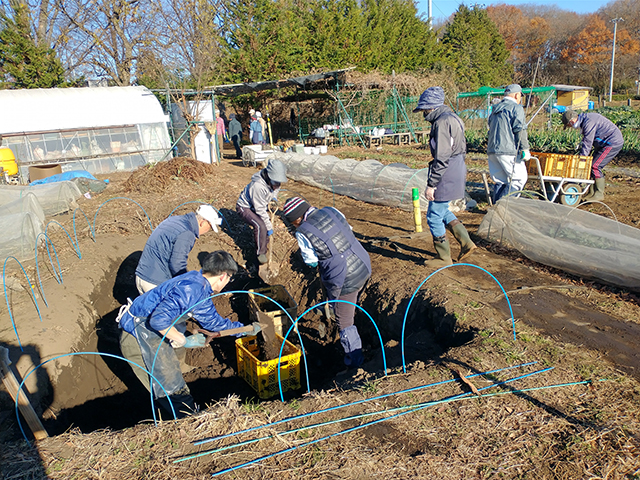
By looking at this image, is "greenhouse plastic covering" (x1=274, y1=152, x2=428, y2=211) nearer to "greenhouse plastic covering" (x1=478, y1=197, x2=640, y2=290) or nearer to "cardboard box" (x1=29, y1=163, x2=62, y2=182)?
"greenhouse plastic covering" (x1=478, y1=197, x2=640, y2=290)

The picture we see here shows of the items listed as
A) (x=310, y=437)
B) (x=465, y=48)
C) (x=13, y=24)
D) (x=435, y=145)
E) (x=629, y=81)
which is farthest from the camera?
(x=629, y=81)

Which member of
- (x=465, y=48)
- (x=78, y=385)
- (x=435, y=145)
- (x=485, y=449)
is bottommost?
(x=78, y=385)

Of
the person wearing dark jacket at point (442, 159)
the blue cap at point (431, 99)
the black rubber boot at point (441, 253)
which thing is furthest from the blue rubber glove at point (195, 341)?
the blue cap at point (431, 99)

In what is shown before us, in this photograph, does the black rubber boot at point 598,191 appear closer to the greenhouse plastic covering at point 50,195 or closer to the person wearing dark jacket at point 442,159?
the person wearing dark jacket at point 442,159

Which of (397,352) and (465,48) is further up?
(465,48)

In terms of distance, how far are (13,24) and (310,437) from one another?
22087mm

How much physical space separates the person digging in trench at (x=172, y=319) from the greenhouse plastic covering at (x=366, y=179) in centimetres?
575

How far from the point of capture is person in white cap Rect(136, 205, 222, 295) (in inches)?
178

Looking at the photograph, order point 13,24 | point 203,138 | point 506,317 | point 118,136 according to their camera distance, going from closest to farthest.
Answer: point 506,317 → point 118,136 → point 203,138 → point 13,24

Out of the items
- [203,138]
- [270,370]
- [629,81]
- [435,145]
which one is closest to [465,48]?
[629,81]

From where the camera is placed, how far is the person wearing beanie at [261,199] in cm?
595

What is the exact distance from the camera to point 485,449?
2.67 metres

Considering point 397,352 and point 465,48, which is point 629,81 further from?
point 397,352

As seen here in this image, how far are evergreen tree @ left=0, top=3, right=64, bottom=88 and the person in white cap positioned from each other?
58.7 ft
